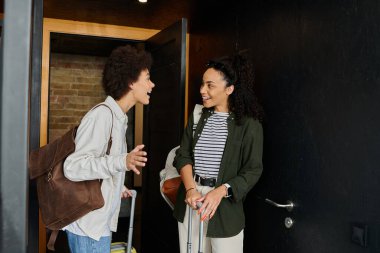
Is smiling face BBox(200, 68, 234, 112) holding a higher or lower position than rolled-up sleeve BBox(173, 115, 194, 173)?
higher

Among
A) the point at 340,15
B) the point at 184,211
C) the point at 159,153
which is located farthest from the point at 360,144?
the point at 159,153

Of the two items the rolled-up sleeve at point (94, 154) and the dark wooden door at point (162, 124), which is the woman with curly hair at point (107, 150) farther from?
the dark wooden door at point (162, 124)

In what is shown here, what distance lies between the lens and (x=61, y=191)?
1535 mm

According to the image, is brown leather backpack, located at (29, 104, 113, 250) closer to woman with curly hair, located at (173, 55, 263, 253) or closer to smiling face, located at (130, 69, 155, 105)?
smiling face, located at (130, 69, 155, 105)

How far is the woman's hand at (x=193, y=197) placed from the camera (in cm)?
182

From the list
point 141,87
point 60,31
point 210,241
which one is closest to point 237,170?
point 210,241

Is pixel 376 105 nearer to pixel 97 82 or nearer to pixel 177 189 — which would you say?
pixel 177 189

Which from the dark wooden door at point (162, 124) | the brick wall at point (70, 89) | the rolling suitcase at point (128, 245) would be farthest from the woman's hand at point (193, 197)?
the brick wall at point (70, 89)

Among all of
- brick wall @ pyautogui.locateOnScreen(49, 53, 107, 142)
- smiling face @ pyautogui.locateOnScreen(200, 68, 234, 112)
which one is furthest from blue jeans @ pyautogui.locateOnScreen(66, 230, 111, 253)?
brick wall @ pyautogui.locateOnScreen(49, 53, 107, 142)

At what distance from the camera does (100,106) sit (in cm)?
161

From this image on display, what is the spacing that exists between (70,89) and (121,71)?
5.17m

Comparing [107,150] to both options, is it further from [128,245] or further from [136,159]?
[128,245]

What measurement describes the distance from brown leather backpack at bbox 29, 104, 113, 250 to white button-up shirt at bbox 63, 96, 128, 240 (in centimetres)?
6

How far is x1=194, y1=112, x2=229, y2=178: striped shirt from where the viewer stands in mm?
1975
